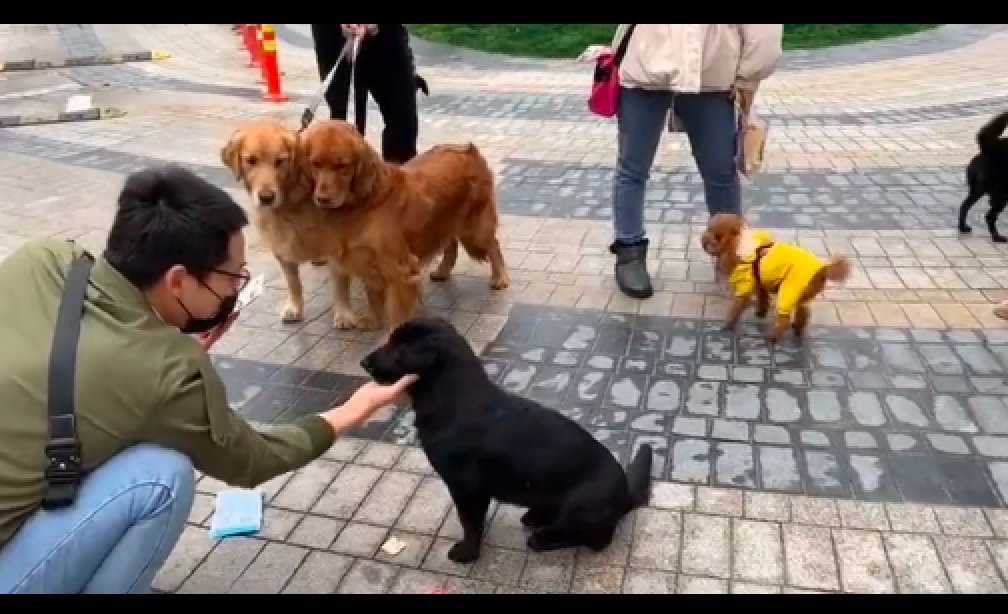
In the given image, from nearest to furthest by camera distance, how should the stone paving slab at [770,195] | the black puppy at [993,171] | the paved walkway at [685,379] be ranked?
the paved walkway at [685,379] → the black puppy at [993,171] → the stone paving slab at [770,195]

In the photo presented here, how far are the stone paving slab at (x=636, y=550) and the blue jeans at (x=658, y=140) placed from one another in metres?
2.28

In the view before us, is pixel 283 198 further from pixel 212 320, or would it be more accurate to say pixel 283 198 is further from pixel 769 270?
pixel 769 270

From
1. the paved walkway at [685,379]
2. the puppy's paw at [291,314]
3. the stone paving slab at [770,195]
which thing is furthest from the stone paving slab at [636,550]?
the stone paving slab at [770,195]

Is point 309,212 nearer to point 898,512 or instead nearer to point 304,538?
point 304,538

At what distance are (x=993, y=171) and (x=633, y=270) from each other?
255 cm

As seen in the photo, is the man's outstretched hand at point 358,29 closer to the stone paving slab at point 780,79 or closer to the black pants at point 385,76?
the black pants at point 385,76

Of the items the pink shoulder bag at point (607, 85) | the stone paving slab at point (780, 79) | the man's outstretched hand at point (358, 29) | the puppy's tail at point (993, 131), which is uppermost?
the man's outstretched hand at point (358, 29)

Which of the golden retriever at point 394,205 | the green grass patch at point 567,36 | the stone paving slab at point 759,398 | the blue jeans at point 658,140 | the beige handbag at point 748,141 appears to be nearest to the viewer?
the stone paving slab at point 759,398

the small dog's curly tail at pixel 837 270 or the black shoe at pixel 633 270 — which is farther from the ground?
the small dog's curly tail at pixel 837 270

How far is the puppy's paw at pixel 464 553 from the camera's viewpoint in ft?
9.42

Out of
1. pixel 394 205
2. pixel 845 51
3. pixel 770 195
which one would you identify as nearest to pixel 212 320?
pixel 394 205

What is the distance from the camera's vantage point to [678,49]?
14.8ft

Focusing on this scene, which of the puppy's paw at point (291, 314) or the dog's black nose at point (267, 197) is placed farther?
the puppy's paw at point (291, 314)

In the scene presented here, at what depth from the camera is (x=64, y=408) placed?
2.01 m
